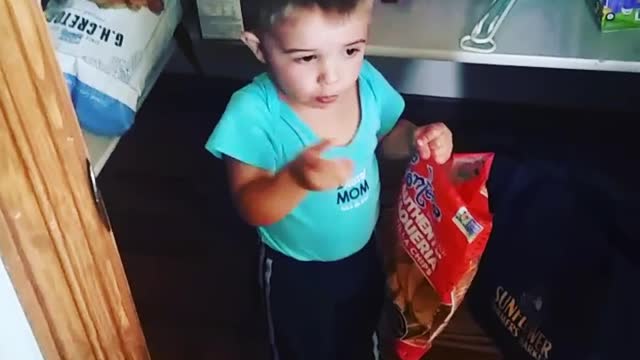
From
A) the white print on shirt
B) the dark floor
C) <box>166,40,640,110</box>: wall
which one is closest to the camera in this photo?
the white print on shirt

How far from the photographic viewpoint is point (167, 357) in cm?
144

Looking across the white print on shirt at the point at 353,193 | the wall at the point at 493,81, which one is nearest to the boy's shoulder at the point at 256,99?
the white print on shirt at the point at 353,193

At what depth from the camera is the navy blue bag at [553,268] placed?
1.15 metres

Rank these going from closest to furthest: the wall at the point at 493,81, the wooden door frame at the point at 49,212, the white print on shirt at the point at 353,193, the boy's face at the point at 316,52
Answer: the wooden door frame at the point at 49,212
the boy's face at the point at 316,52
the white print on shirt at the point at 353,193
the wall at the point at 493,81

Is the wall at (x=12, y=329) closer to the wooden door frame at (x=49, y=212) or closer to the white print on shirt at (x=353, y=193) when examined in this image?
the wooden door frame at (x=49, y=212)

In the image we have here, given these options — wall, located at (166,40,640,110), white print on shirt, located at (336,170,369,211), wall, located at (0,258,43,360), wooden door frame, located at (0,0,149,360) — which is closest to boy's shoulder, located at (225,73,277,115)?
white print on shirt, located at (336,170,369,211)

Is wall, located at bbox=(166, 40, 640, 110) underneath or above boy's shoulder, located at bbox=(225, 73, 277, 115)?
underneath

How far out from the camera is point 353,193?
1.13 m

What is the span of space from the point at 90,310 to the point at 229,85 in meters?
0.79

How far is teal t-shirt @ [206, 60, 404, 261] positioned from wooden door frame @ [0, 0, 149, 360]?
0.21m

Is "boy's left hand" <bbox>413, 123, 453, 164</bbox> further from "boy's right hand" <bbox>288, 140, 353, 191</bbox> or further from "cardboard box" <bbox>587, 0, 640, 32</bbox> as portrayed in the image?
"cardboard box" <bbox>587, 0, 640, 32</bbox>

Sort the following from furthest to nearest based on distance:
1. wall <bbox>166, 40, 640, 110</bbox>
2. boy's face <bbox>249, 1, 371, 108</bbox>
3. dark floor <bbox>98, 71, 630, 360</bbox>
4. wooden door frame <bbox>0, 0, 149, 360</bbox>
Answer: wall <bbox>166, 40, 640, 110</bbox> < dark floor <bbox>98, 71, 630, 360</bbox> < boy's face <bbox>249, 1, 371, 108</bbox> < wooden door frame <bbox>0, 0, 149, 360</bbox>

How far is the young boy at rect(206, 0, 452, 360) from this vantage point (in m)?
1.03

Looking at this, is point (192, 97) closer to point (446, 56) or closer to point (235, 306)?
point (235, 306)
